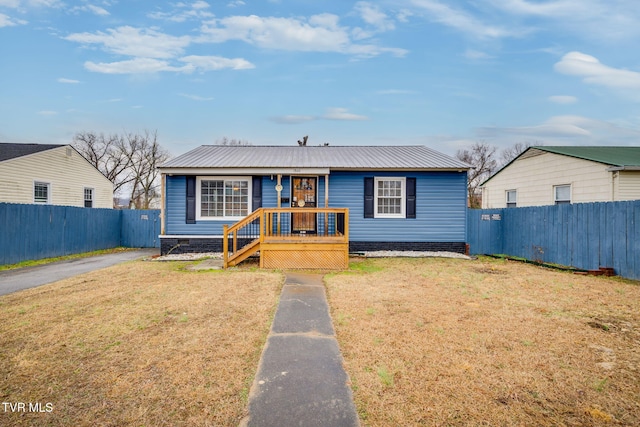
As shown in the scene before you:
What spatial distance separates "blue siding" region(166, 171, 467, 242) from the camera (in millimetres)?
11109

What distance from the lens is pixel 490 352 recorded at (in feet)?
10.8

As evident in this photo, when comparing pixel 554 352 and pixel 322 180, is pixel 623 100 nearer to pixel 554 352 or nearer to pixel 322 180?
pixel 322 180

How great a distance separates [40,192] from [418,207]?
54.5ft

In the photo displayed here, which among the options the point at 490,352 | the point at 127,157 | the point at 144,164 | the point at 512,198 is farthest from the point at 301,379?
the point at 127,157

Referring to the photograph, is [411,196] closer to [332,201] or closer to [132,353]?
[332,201]

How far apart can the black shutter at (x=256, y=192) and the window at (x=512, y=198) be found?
1176 cm

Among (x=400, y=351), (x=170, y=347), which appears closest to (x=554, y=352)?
(x=400, y=351)

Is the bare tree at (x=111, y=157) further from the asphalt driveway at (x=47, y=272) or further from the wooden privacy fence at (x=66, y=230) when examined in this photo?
the asphalt driveway at (x=47, y=272)

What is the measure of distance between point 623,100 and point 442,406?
66.7 feet

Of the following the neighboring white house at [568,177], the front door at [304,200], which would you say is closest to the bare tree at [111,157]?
the front door at [304,200]

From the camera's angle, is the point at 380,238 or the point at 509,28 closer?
the point at 380,238

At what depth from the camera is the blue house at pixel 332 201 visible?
10.8 m

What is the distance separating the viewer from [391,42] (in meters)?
13.7

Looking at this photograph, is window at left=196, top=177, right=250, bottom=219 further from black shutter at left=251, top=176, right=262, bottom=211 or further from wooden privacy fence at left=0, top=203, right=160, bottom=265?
wooden privacy fence at left=0, top=203, right=160, bottom=265
